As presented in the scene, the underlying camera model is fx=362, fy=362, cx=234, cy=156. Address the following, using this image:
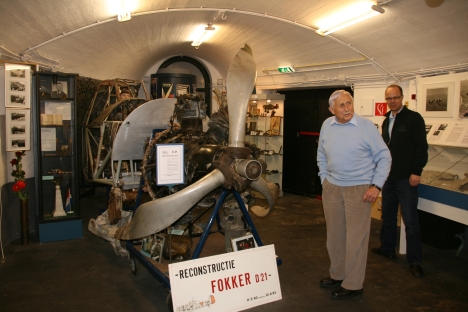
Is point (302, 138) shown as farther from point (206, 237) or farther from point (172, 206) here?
point (172, 206)

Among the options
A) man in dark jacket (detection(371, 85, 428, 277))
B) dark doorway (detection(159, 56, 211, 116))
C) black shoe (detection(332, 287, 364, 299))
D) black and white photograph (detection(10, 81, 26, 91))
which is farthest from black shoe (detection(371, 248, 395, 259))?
dark doorway (detection(159, 56, 211, 116))

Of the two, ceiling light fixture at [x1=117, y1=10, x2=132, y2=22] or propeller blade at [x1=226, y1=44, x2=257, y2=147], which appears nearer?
propeller blade at [x1=226, y1=44, x2=257, y2=147]

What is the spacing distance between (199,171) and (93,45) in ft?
12.9

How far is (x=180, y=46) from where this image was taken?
8.38m

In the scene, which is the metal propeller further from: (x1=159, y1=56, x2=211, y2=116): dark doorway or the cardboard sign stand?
(x1=159, y1=56, x2=211, y2=116): dark doorway

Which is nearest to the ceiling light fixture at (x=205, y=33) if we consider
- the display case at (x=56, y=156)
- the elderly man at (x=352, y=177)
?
the display case at (x=56, y=156)

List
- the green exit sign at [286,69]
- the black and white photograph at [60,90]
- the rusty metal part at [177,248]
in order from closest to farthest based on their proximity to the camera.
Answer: the rusty metal part at [177,248] < the black and white photograph at [60,90] < the green exit sign at [286,69]

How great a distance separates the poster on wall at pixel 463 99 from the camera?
14.3 feet

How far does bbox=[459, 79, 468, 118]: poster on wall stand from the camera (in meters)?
4.37

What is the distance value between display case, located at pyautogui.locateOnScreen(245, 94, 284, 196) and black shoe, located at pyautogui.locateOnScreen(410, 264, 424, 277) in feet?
13.5

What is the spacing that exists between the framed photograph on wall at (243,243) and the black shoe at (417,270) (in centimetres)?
184

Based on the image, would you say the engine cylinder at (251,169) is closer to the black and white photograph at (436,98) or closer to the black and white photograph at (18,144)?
the black and white photograph at (436,98)

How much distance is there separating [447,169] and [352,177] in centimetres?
173

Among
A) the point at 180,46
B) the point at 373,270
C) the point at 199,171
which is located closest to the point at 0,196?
the point at 199,171
